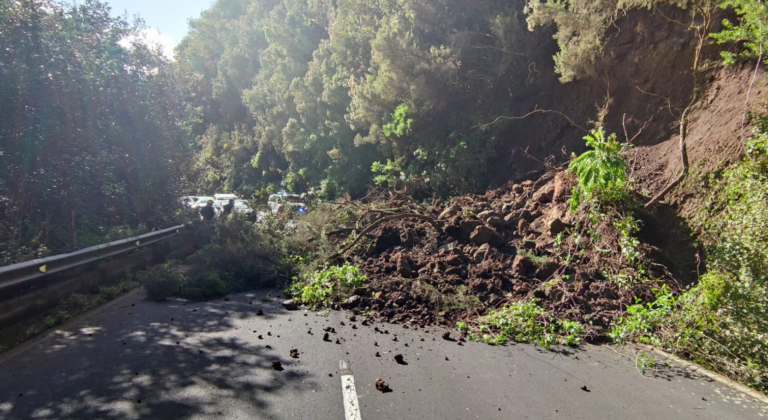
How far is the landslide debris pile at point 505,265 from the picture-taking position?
7.02 meters

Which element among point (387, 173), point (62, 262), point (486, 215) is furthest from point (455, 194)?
point (62, 262)

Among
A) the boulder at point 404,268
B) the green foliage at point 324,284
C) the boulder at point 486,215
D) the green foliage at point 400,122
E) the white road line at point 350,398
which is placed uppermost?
the green foliage at point 400,122

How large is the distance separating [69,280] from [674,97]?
41.5 ft

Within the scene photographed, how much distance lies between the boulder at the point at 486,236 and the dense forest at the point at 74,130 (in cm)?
753

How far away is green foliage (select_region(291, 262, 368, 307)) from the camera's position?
7840 millimetres

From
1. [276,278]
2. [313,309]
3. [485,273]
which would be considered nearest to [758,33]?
[485,273]

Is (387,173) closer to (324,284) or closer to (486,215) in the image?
(486,215)

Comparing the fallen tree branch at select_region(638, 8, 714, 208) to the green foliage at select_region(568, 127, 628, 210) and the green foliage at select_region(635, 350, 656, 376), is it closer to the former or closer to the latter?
the green foliage at select_region(568, 127, 628, 210)

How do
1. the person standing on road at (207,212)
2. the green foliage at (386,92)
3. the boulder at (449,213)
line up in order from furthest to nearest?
1. the green foliage at (386,92)
2. the person standing on road at (207,212)
3. the boulder at (449,213)

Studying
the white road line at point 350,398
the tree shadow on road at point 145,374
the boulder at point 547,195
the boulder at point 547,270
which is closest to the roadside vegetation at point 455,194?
the boulder at point 547,270

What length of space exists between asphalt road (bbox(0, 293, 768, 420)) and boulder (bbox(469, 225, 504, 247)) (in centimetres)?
314

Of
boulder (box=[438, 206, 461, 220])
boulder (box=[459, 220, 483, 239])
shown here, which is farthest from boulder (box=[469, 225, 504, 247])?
boulder (box=[438, 206, 461, 220])

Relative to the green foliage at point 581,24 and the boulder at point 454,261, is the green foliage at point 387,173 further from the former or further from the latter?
the boulder at point 454,261

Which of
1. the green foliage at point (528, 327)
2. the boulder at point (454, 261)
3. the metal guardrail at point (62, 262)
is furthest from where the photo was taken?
the boulder at point (454, 261)
